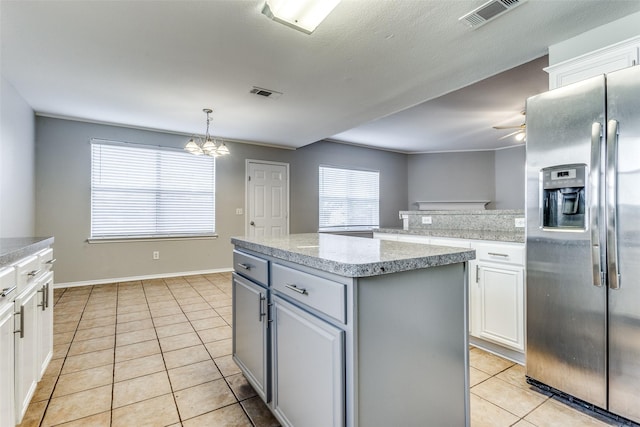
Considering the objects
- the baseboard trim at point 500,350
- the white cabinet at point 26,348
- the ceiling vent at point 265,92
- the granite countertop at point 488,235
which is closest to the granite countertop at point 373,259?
the granite countertop at point 488,235

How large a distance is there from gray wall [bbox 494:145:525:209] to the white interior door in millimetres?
4762

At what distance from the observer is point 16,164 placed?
11.1ft

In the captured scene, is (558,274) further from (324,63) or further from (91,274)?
(91,274)

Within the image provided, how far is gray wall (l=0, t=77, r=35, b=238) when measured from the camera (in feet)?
9.86

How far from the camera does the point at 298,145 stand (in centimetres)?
598

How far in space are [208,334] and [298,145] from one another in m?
4.02

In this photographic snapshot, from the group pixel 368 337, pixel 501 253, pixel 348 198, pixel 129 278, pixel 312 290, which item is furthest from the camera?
pixel 348 198

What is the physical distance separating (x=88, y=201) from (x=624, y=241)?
18.7ft

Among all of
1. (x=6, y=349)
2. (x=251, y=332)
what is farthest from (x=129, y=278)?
(x=251, y=332)

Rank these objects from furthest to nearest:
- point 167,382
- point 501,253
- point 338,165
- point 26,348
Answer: point 338,165 → point 501,253 → point 167,382 → point 26,348

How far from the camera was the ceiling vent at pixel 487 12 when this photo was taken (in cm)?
188

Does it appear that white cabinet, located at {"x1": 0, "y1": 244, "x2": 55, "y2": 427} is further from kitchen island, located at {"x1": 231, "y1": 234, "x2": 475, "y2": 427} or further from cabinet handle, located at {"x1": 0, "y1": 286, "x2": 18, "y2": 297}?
kitchen island, located at {"x1": 231, "y1": 234, "x2": 475, "y2": 427}

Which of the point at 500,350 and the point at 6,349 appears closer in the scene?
the point at 6,349

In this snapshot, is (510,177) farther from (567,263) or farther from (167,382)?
(167,382)
